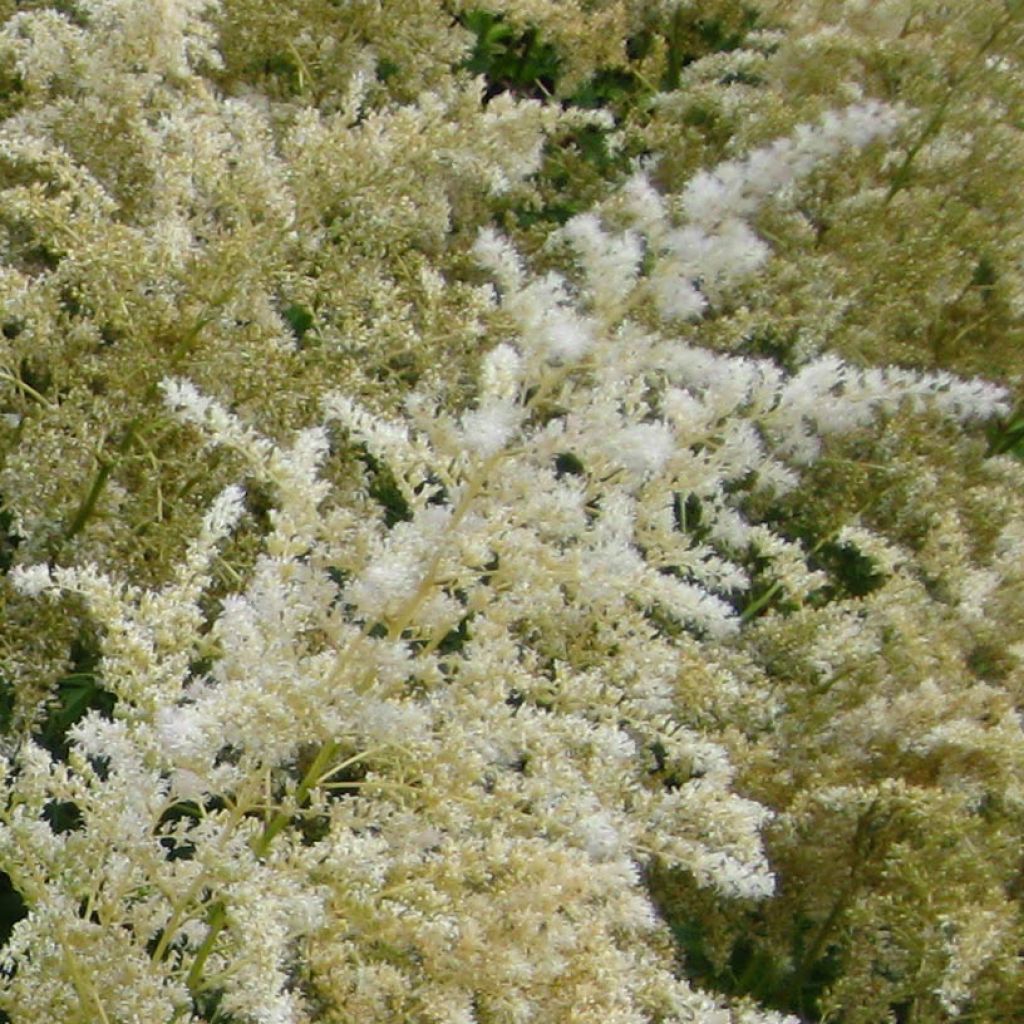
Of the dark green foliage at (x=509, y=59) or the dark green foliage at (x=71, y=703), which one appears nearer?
the dark green foliage at (x=71, y=703)

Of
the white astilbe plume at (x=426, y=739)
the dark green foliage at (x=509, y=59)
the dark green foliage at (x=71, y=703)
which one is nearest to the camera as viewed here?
the white astilbe plume at (x=426, y=739)

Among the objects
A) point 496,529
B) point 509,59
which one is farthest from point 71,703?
point 509,59

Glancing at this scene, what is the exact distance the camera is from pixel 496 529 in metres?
1.36

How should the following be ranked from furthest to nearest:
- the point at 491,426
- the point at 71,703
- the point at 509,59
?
1. the point at 509,59
2. the point at 71,703
3. the point at 491,426

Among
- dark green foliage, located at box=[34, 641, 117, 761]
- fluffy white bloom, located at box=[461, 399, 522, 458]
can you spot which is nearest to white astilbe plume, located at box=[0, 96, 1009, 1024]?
fluffy white bloom, located at box=[461, 399, 522, 458]

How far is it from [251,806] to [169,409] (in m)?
0.64

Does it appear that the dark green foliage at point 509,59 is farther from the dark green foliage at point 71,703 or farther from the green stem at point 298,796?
the green stem at point 298,796

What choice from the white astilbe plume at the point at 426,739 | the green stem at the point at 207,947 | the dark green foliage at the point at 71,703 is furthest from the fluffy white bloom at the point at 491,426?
the dark green foliage at the point at 71,703

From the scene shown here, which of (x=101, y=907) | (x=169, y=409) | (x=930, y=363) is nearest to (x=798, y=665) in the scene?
(x=930, y=363)

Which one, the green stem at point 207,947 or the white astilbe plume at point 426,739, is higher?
the white astilbe plume at point 426,739

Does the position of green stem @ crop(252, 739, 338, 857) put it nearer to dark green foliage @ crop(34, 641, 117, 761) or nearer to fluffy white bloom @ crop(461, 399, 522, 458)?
fluffy white bloom @ crop(461, 399, 522, 458)

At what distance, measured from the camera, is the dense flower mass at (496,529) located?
1342 millimetres

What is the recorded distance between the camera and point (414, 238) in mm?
2377

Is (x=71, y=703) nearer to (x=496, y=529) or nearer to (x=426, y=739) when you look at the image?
(x=426, y=739)
